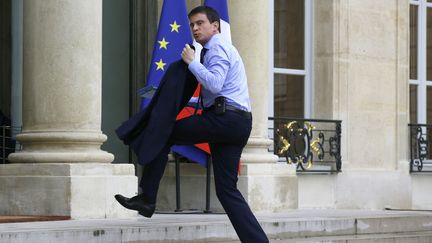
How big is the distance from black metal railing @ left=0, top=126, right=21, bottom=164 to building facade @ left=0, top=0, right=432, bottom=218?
0.77ft

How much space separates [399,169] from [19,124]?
5177 millimetres

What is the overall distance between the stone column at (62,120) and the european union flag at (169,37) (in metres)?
1.12

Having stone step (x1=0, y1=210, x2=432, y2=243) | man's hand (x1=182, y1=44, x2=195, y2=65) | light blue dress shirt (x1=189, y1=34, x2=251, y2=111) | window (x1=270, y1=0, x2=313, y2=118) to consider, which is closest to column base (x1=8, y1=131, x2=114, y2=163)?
stone step (x1=0, y1=210, x2=432, y2=243)

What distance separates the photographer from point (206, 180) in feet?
40.3

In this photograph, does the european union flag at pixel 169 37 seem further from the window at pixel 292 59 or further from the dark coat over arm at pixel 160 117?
the dark coat over arm at pixel 160 117

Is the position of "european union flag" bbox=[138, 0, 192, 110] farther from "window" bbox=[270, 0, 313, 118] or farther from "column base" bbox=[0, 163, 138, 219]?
"window" bbox=[270, 0, 313, 118]

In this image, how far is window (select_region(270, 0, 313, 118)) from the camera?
46.9 feet

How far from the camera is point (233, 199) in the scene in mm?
8125

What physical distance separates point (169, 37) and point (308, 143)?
3.09 meters

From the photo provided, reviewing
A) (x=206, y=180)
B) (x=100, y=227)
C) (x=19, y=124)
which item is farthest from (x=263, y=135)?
(x=100, y=227)

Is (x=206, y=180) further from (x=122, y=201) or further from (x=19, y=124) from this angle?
(x=122, y=201)

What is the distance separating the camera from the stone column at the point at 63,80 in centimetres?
1048

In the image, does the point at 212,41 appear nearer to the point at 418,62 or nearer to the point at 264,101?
the point at 264,101

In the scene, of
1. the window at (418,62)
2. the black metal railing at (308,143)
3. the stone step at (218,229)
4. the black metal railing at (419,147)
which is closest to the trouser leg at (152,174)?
the stone step at (218,229)
